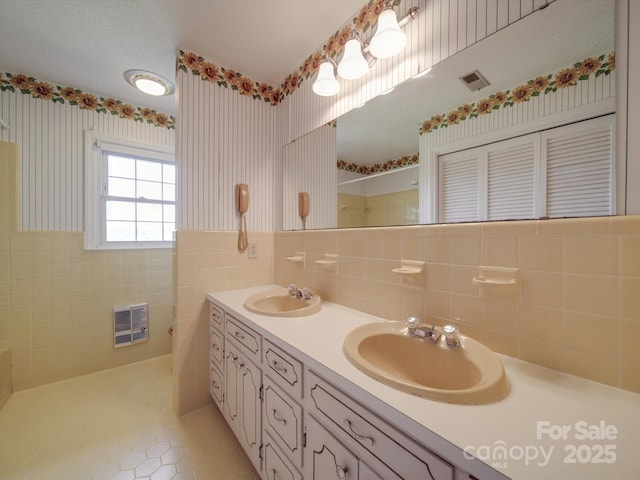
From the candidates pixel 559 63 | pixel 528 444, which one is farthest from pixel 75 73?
pixel 528 444

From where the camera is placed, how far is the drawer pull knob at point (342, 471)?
672mm

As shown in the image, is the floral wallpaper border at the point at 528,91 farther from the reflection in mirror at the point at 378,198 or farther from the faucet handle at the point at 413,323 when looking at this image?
the faucet handle at the point at 413,323

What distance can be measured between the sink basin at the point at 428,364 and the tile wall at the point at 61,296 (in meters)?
2.35

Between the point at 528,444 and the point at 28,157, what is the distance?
10.4 ft

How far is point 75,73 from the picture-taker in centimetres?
184

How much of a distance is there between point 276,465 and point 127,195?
252cm

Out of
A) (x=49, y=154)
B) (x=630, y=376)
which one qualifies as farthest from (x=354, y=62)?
(x=49, y=154)

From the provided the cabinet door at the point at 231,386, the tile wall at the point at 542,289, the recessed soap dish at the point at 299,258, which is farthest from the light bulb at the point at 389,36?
the cabinet door at the point at 231,386

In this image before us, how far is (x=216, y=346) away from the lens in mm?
1583

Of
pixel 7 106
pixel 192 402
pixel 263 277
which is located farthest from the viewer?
pixel 263 277

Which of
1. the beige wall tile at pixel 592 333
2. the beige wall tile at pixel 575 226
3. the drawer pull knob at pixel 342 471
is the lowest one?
the drawer pull knob at pixel 342 471

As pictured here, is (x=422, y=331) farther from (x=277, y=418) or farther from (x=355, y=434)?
(x=277, y=418)

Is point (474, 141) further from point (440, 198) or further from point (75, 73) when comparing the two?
point (75, 73)

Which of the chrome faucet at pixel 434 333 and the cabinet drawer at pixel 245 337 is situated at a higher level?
the chrome faucet at pixel 434 333
